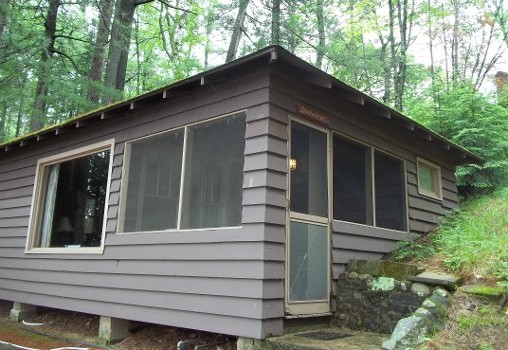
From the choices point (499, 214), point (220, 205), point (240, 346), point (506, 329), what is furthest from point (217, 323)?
point (499, 214)

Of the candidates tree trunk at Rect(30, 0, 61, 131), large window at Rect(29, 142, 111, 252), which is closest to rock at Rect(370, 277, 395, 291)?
large window at Rect(29, 142, 111, 252)

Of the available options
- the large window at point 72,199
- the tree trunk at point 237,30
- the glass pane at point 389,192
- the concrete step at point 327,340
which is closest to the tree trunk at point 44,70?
the large window at point 72,199

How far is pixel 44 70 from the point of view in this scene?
10539 millimetres

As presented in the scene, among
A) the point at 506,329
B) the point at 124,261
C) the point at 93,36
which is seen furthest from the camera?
the point at 93,36

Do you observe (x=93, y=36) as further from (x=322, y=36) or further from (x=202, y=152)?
(x=202, y=152)

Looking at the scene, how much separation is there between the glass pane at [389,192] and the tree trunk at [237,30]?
8.40 meters

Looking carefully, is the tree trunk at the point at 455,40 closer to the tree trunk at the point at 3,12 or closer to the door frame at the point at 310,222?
the door frame at the point at 310,222

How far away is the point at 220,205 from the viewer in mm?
4535

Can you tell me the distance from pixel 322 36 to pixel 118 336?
11057 millimetres

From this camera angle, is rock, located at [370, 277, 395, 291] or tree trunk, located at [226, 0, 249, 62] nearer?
rock, located at [370, 277, 395, 291]

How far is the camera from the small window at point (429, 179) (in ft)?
22.6

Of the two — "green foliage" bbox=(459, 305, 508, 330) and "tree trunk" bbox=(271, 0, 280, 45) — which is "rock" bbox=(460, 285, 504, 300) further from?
"tree trunk" bbox=(271, 0, 280, 45)

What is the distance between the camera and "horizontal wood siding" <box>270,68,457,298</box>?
4.62m

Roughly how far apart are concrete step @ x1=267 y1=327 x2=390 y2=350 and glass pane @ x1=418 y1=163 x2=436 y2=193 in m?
3.32
